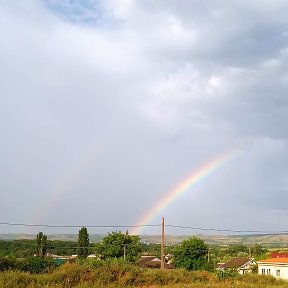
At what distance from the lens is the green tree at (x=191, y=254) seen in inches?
2037

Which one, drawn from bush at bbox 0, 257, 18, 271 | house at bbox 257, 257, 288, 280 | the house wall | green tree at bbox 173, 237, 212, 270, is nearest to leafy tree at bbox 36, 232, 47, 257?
green tree at bbox 173, 237, 212, 270

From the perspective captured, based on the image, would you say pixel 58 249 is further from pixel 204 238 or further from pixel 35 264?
pixel 35 264

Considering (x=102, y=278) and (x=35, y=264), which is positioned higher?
(x=35, y=264)

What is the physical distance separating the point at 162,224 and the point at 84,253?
30.9 metres

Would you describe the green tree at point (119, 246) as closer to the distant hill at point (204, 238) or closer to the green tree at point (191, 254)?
the distant hill at point (204, 238)

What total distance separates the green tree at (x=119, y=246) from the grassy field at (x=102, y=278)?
3247 cm

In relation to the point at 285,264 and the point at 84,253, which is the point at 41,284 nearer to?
the point at 285,264

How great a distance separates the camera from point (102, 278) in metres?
18.4

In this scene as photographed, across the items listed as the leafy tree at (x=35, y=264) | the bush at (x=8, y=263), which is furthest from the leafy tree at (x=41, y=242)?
the leafy tree at (x=35, y=264)

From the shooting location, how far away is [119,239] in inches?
2243

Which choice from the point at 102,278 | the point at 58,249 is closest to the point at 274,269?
the point at 58,249

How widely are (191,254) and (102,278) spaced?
119ft

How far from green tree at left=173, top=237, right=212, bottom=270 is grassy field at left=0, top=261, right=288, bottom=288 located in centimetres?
2806

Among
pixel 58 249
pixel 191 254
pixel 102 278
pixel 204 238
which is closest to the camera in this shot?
pixel 102 278
